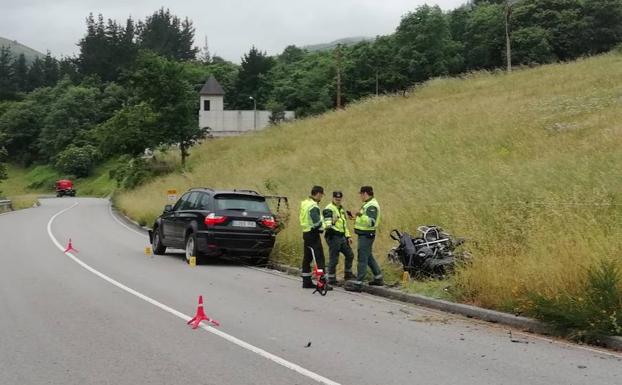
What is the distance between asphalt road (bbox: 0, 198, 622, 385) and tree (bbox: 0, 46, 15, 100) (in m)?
141

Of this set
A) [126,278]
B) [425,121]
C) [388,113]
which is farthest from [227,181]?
[126,278]

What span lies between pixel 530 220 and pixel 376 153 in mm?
16198

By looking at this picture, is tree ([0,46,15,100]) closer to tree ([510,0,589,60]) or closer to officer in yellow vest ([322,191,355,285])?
tree ([510,0,589,60])

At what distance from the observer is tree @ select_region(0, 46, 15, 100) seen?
13835 centimetres

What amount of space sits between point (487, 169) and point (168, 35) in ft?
527

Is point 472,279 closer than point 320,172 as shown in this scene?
Yes

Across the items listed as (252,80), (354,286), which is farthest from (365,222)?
(252,80)

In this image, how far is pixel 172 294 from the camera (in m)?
10.8

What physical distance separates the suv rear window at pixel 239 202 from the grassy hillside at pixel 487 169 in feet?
3.93

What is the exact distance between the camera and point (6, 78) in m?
158

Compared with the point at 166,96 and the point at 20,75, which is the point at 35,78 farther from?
the point at 166,96

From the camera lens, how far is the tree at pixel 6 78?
13835 centimetres

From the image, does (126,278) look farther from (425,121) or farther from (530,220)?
(425,121)

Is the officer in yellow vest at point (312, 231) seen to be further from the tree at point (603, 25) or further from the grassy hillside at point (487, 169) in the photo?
the tree at point (603, 25)
